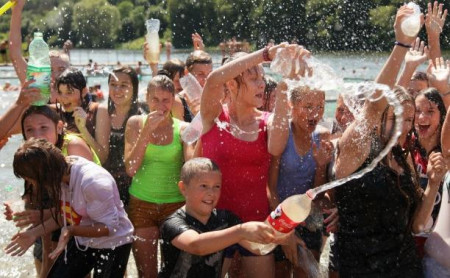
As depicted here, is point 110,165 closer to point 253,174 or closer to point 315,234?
point 253,174

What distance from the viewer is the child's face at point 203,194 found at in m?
3.96

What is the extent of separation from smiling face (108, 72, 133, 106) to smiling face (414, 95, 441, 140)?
219 centimetres

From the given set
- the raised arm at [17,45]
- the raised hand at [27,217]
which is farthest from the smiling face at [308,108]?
the raised arm at [17,45]

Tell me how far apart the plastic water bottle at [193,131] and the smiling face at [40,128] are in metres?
0.90

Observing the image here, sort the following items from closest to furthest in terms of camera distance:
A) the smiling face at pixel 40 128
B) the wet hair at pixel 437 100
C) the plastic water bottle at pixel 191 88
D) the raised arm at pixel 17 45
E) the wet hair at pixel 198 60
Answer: the smiling face at pixel 40 128 < the wet hair at pixel 437 100 < the raised arm at pixel 17 45 < the plastic water bottle at pixel 191 88 < the wet hair at pixel 198 60

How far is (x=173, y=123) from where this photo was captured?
4922 millimetres

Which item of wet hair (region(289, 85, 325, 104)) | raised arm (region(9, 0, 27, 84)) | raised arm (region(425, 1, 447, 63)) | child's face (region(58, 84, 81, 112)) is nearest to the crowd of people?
wet hair (region(289, 85, 325, 104))

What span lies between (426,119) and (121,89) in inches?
91.1

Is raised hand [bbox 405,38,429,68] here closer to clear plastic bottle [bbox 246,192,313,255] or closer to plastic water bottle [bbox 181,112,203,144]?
plastic water bottle [bbox 181,112,203,144]

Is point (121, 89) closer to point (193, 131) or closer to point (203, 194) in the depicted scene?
point (193, 131)

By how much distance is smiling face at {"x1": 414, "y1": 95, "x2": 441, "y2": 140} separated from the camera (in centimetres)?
448

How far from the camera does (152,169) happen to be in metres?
4.77

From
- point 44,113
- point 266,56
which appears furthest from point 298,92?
point 44,113

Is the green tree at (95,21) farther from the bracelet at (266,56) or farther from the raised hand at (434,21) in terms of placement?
the bracelet at (266,56)
